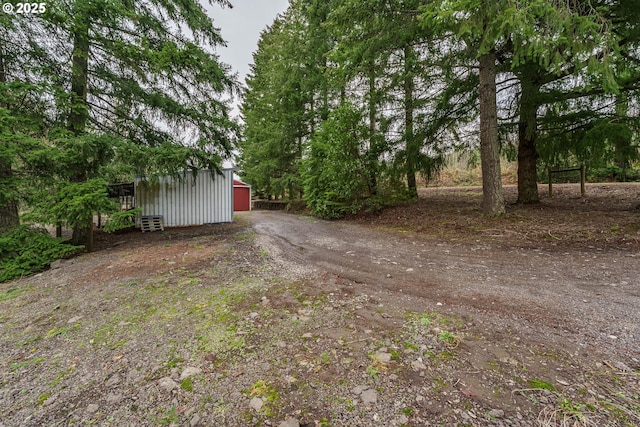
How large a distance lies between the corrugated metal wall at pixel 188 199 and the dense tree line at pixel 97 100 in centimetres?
264

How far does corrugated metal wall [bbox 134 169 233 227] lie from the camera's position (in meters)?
→ 9.51

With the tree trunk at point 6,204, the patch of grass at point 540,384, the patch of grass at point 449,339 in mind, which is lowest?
the patch of grass at point 540,384

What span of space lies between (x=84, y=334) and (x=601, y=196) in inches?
495

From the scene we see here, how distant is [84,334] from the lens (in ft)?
7.52

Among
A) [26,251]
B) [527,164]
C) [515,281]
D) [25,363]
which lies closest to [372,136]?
[527,164]

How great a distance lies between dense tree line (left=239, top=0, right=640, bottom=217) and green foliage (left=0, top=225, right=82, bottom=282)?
6.14 metres

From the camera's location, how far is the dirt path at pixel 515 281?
81.4 inches

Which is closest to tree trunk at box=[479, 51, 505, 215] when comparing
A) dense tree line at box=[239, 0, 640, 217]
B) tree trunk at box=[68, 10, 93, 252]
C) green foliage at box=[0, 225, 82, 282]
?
dense tree line at box=[239, 0, 640, 217]

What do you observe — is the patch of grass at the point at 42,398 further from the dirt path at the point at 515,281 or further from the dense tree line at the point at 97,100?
the dense tree line at the point at 97,100

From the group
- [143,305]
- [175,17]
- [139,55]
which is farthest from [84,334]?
[175,17]

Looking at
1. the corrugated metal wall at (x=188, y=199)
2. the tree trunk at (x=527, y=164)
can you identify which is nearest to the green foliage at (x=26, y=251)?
the corrugated metal wall at (x=188, y=199)

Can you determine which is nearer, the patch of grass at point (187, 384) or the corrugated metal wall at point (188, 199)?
the patch of grass at point (187, 384)

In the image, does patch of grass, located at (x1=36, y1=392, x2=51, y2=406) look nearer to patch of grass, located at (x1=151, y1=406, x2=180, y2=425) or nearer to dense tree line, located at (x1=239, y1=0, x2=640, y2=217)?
patch of grass, located at (x1=151, y1=406, x2=180, y2=425)

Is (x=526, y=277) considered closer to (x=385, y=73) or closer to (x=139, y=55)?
(x=385, y=73)
